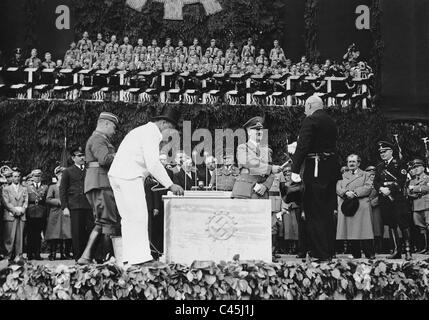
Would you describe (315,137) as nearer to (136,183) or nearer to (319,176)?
(319,176)

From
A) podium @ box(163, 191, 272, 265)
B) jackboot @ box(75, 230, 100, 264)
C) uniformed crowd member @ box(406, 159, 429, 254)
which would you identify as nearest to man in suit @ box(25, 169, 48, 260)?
jackboot @ box(75, 230, 100, 264)

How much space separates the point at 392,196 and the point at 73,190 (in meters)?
4.78

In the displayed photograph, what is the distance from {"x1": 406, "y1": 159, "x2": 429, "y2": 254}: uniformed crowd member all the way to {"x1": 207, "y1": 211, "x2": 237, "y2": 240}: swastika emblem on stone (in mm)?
4560

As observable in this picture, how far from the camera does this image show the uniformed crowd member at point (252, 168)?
990 cm

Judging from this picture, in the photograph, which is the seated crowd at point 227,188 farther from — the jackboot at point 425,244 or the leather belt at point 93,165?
the leather belt at point 93,165

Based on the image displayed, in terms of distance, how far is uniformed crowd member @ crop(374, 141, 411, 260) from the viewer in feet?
36.8

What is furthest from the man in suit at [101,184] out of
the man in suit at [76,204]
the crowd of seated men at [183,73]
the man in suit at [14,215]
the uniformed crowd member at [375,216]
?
the crowd of seated men at [183,73]

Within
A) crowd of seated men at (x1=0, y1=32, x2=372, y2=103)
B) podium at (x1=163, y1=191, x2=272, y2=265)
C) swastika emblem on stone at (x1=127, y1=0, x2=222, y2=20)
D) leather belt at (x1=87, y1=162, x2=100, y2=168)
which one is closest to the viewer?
podium at (x1=163, y1=191, x2=272, y2=265)

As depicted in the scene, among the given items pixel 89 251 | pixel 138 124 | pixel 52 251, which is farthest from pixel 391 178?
pixel 52 251

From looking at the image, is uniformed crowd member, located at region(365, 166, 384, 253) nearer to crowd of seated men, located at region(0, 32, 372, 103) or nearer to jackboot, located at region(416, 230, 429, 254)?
jackboot, located at region(416, 230, 429, 254)

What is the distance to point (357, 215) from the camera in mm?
11344
